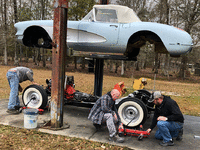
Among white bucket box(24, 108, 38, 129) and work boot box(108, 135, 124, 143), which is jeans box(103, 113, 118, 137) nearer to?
work boot box(108, 135, 124, 143)

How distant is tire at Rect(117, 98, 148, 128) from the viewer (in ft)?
14.4

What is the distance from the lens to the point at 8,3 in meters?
24.6

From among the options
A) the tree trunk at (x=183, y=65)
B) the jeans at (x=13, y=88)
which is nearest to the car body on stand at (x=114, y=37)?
the jeans at (x=13, y=88)

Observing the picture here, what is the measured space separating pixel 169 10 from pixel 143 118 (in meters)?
23.5

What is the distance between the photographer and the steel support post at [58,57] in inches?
159

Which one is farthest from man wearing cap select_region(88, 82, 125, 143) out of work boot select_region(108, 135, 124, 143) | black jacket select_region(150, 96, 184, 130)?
black jacket select_region(150, 96, 184, 130)

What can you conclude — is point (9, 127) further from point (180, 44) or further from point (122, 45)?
point (180, 44)

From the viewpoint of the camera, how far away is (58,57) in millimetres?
4113

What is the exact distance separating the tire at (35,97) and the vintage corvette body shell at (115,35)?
1437mm

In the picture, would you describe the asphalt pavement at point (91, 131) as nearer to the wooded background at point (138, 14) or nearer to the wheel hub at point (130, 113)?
the wheel hub at point (130, 113)

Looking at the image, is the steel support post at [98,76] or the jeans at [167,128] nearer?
the jeans at [167,128]

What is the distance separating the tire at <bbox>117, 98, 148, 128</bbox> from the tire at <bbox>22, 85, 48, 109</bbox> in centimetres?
214

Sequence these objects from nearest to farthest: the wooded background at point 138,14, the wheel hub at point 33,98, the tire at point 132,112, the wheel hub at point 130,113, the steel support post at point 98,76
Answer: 1. the tire at point 132,112
2. the wheel hub at point 130,113
3. the wheel hub at point 33,98
4. the steel support post at point 98,76
5. the wooded background at point 138,14

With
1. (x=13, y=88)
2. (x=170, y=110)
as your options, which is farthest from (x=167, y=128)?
(x=13, y=88)
